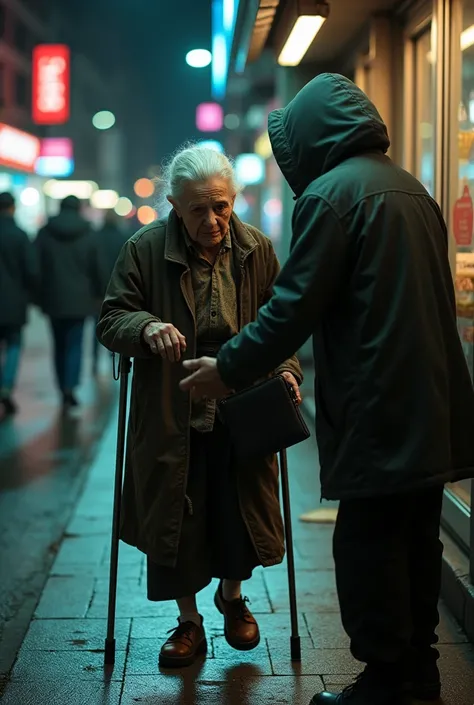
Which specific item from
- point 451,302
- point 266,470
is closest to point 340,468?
point 451,302

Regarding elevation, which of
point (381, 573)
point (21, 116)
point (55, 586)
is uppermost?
point (21, 116)

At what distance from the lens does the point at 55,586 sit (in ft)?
16.7

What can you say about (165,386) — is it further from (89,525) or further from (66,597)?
(89,525)

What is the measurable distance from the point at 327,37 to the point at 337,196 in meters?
4.79

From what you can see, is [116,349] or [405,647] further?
[116,349]

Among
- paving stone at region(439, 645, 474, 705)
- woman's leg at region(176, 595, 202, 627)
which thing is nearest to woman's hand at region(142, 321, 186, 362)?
woman's leg at region(176, 595, 202, 627)

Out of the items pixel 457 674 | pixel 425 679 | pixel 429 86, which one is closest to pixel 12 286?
pixel 429 86

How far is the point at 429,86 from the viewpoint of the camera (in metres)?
6.41

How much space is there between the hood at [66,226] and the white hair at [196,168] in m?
7.38

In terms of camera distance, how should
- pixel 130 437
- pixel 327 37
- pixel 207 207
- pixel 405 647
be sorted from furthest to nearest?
1. pixel 327 37
2. pixel 130 437
3. pixel 207 207
4. pixel 405 647

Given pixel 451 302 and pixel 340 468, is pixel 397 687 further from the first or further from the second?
pixel 451 302

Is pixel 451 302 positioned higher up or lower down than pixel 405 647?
higher up

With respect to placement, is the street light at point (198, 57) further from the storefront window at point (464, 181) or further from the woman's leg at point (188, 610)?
the woman's leg at point (188, 610)

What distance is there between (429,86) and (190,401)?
3.42m
